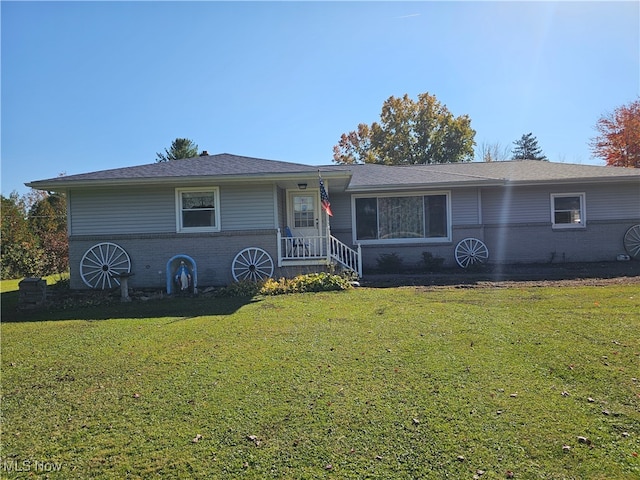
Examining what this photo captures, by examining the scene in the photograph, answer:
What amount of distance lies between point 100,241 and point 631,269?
1423 cm

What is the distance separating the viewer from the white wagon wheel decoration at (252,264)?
10039 mm

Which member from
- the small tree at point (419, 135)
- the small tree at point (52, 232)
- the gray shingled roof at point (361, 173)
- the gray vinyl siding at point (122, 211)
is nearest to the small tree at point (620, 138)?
the small tree at point (419, 135)

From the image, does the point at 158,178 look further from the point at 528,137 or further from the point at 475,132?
the point at 528,137

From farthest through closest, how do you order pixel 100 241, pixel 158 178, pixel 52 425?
pixel 100 241 → pixel 158 178 → pixel 52 425

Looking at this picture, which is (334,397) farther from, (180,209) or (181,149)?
(181,149)

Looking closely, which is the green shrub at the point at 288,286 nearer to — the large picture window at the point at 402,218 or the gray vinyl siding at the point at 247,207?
the gray vinyl siding at the point at 247,207

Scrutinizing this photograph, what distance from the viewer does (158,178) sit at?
9586 millimetres

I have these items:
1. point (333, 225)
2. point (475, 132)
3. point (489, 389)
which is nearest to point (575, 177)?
point (333, 225)

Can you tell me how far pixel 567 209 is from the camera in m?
12.7

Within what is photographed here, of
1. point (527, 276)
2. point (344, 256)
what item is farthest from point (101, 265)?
point (527, 276)

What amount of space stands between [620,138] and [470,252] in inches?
793

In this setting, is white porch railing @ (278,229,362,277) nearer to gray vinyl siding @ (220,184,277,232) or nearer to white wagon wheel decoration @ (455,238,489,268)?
gray vinyl siding @ (220,184,277,232)

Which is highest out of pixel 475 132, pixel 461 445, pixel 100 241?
pixel 475 132

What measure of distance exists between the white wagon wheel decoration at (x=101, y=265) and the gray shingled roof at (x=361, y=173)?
5.87ft
